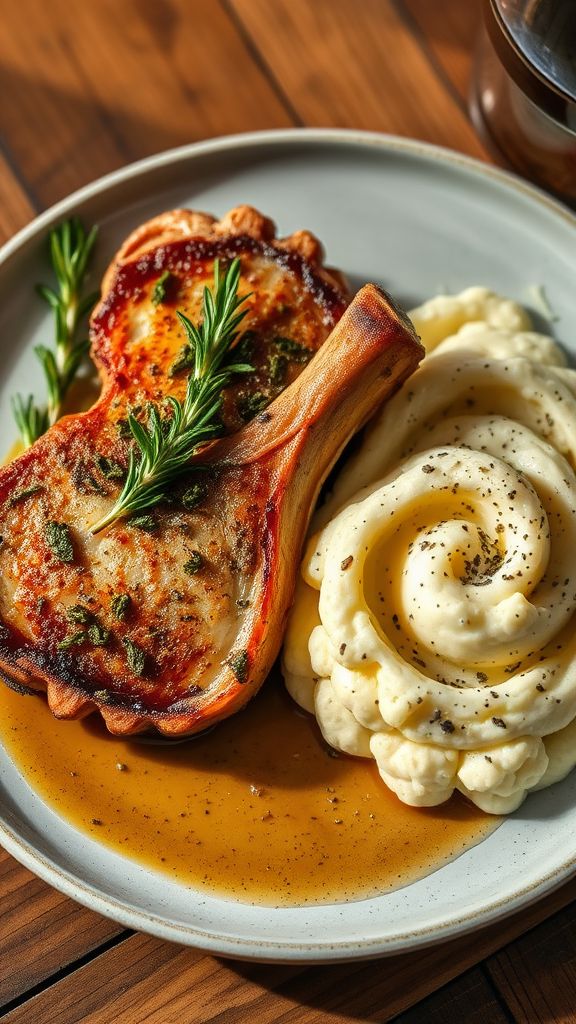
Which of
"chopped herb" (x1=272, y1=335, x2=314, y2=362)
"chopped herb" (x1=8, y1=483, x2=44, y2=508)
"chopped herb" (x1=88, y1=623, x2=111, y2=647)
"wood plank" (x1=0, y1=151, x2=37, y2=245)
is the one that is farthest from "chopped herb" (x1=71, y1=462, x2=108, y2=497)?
"wood plank" (x1=0, y1=151, x2=37, y2=245)

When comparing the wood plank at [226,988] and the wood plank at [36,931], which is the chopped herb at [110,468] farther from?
the wood plank at [226,988]

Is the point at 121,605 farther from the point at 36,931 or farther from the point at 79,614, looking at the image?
the point at 36,931

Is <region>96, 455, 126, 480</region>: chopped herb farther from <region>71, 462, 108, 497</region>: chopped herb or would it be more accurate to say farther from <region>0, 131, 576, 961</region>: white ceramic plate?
<region>0, 131, 576, 961</region>: white ceramic plate

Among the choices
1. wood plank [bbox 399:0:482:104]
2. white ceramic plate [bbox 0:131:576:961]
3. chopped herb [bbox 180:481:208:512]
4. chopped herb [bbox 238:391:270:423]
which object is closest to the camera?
chopped herb [bbox 180:481:208:512]

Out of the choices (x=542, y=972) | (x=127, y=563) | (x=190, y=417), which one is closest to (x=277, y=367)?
(x=190, y=417)

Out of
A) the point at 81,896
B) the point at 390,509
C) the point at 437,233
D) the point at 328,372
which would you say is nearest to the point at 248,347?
the point at 328,372

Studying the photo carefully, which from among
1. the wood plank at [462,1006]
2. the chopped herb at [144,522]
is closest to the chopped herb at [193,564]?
the chopped herb at [144,522]
